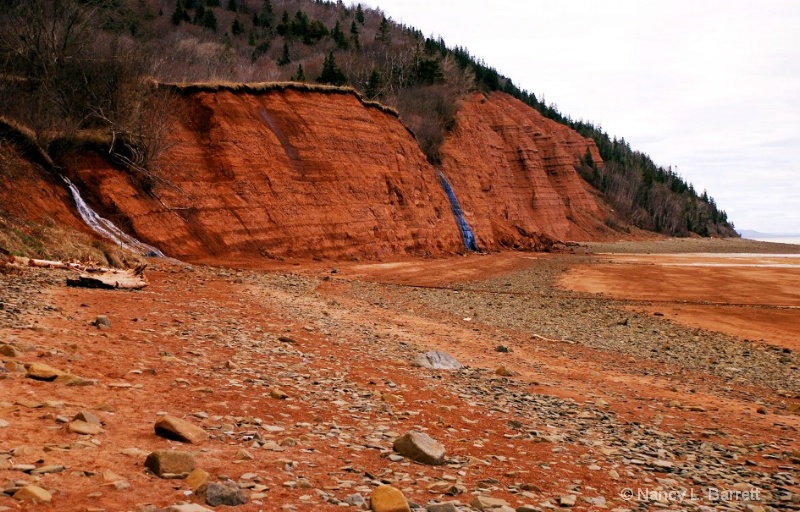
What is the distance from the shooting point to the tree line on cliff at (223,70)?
26.8m

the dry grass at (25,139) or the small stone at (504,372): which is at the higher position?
the dry grass at (25,139)

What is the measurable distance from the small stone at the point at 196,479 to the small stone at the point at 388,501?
128 cm

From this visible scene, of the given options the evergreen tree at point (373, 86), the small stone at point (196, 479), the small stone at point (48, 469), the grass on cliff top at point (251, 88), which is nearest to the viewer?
the small stone at point (48, 469)

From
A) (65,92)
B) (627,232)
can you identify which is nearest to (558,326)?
(65,92)

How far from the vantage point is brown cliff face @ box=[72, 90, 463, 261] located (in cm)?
2694

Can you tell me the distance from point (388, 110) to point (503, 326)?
1263 inches

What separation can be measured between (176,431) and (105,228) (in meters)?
22.0

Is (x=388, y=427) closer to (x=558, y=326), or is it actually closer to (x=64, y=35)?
(x=558, y=326)

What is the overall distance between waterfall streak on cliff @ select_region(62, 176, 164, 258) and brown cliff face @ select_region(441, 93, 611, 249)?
31707 millimetres

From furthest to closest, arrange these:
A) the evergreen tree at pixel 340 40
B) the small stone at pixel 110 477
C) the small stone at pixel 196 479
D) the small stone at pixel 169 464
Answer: the evergreen tree at pixel 340 40, the small stone at pixel 169 464, the small stone at pixel 196 479, the small stone at pixel 110 477

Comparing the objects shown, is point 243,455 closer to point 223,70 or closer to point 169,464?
point 169,464

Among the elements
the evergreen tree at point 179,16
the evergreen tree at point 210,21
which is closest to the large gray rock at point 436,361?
the evergreen tree at point 179,16

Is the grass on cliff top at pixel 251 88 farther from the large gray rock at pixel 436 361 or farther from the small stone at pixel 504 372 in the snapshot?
the small stone at pixel 504 372

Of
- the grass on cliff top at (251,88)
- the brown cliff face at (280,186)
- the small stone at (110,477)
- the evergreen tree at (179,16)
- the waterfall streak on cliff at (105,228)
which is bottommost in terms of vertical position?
the waterfall streak on cliff at (105,228)
